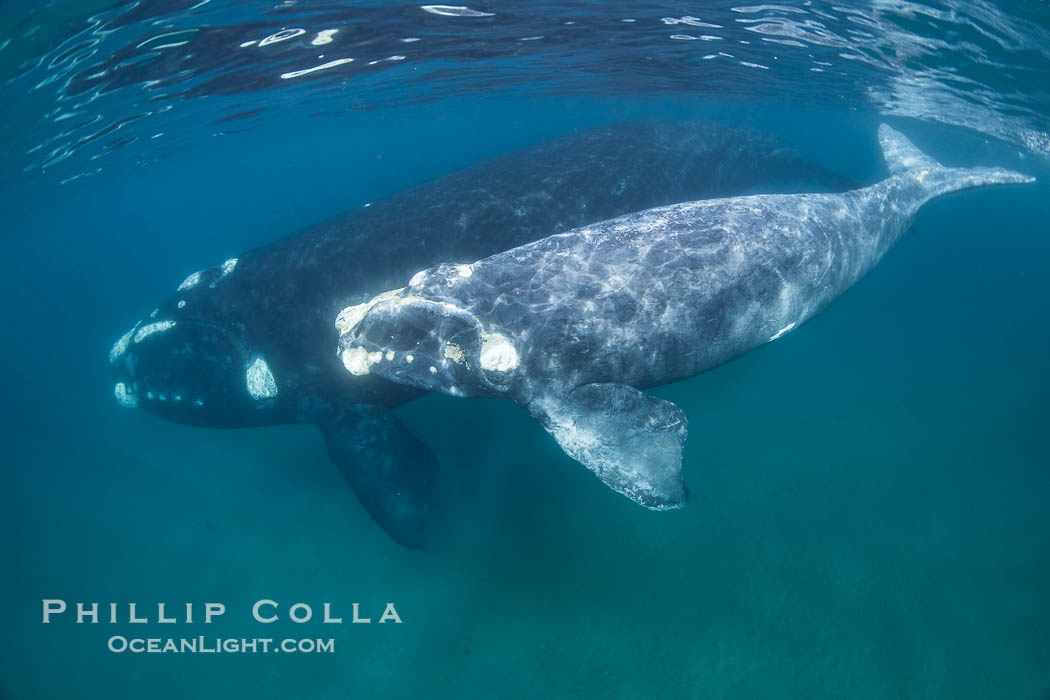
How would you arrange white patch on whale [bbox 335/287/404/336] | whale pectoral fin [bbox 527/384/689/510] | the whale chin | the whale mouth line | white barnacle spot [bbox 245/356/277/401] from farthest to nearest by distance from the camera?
1. the whale mouth line
2. the whale chin
3. white barnacle spot [bbox 245/356/277/401]
4. white patch on whale [bbox 335/287/404/336]
5. whale pectoral fin [bbox 527/384/689/510]

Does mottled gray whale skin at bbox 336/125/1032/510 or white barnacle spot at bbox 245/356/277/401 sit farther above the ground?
mottled gray whale skin at bbox 336/125/1032/510

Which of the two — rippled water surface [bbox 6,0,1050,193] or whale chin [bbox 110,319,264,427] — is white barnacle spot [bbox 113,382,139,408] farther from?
rippled water surface [bbox 6,0,1050,193]

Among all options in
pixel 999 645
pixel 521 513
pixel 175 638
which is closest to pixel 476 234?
pixel 521 513

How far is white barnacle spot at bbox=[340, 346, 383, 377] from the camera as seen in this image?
5.99 meters

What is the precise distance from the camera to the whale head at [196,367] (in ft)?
33.1

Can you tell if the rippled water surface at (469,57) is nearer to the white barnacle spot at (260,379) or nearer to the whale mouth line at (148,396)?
the whale mouth line at (148,396)

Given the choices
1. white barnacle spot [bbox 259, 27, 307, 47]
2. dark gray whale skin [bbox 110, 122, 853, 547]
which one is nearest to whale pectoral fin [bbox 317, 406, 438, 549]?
dark gray whale skin [bbox 110, 122, 853, 547]

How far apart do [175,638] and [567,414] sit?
9917mm

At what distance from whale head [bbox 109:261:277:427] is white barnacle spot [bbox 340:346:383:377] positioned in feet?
16.7

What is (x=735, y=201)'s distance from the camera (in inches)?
301

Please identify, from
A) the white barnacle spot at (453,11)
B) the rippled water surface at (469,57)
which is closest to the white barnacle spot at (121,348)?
the rippled water surface at (469,57)

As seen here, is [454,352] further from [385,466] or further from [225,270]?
[225,270]

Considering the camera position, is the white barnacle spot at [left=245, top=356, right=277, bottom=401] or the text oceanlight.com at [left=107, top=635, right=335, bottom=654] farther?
the white barnacle spot at [left=245, top=356, right=277, bottom=401]

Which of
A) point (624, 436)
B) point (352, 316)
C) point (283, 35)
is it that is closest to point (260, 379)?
point (352, 316)
